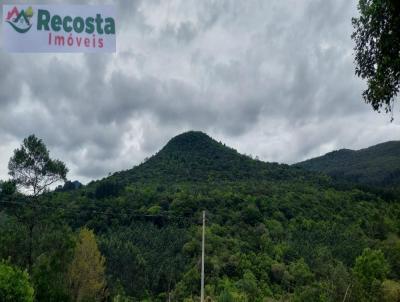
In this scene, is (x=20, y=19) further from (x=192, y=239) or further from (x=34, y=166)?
(x=192, y=239)

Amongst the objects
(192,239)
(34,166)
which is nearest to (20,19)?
(34,166)

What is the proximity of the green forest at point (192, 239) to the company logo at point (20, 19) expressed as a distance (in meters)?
13.4

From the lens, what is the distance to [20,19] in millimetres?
6605

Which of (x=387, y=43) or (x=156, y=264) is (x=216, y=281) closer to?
(x=156, y=264)

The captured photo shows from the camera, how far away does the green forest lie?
2220cm

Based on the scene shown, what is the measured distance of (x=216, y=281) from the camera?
169 feet

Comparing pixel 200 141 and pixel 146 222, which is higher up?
pixel 200 141

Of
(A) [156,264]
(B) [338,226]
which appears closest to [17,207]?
(A) [156,264]

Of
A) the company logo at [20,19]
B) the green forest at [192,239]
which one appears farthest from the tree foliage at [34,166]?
the company logo at [20,19]

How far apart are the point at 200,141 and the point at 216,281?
78.3 m

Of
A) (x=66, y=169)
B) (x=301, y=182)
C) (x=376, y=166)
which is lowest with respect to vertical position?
(x=66, y=169)

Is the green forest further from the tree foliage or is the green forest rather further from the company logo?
the company logo

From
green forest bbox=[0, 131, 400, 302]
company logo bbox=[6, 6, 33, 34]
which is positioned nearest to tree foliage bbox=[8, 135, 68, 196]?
green forest bbox=[0, 131, 400, 302]

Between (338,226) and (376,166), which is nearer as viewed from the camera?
(338,226)
